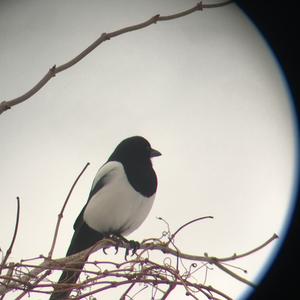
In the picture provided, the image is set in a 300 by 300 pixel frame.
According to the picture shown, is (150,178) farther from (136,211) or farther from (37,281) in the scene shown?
(37,281)

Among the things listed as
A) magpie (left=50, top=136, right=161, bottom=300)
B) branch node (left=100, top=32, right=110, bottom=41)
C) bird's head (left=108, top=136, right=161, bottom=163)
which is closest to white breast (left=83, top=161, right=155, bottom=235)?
magpie (left=50, top=136, right=161, bottom=300)

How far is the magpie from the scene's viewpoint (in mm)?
2867

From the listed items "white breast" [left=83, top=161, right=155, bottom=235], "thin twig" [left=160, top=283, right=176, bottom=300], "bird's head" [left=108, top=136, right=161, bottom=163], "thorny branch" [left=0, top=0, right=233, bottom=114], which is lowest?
"thin twig" [left=160, top=283, right=176, bottom=300]

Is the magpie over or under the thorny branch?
over

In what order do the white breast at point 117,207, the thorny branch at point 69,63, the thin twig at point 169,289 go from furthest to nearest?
1. the white breast at point 117,207
2. the thin twig at point 169,289
3. the thorny branch at point 69,63

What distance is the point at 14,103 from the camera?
1247 millimetres

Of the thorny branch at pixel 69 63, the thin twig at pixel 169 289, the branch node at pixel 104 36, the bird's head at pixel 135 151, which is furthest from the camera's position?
the bird's head at pixel 135 151

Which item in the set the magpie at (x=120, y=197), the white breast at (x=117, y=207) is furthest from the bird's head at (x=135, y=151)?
the white breast at (x=117, y=207)

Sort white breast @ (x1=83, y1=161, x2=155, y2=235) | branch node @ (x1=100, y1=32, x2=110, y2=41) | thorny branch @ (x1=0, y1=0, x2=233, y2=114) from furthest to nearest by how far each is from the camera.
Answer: white breast @ (x1=83, y1=161, x2=155, y2=235), branch node @ (x1=100, y1=32, x2=110, y2=41), thorny branch @ (x1=0, y1=0, x2=233, y2=114)

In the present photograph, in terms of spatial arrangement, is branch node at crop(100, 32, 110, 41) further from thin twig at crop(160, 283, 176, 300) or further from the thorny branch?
thin twig at crop(160, 283, 176, 300)

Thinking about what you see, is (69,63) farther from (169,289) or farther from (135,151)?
(135,151)

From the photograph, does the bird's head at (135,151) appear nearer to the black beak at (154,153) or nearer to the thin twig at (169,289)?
the black beak at (154,153)

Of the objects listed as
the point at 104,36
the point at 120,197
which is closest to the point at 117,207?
the point at 120,197

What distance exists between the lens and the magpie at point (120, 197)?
287cm
